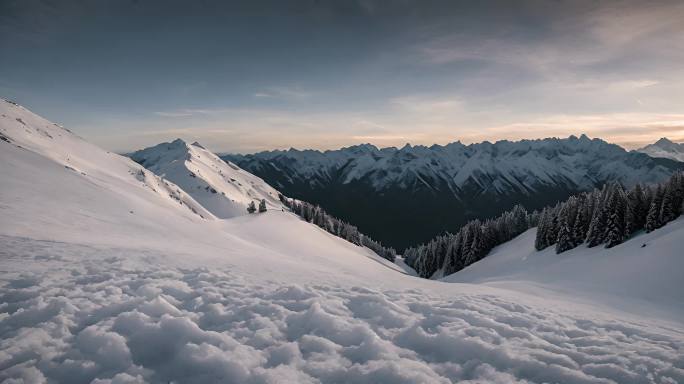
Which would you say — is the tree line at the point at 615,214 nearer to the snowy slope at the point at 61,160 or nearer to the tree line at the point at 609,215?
the tree line at the point at 609,215

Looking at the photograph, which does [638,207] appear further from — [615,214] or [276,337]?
[276,337]

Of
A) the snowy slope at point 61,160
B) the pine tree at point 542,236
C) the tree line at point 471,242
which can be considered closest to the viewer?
the snowy slope at point 61,160

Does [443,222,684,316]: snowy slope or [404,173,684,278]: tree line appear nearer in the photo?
[443,222,684,316]: snowy slope

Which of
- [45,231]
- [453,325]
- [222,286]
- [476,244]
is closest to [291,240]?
[45,231]

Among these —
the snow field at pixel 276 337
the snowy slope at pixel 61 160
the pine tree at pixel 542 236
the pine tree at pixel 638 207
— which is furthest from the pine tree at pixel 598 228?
the snowy slope at pixel 61 160

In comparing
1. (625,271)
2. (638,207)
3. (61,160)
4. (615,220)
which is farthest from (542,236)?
(61,160)

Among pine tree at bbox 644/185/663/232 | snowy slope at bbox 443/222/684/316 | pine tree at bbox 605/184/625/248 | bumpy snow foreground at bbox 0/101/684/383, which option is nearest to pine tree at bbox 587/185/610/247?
pine tree at bbox 605/184/625/248

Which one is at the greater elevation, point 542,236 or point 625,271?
point 542,236

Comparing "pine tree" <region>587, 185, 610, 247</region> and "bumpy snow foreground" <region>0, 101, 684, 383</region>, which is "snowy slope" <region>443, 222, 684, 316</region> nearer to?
"pine tree" <region>587, 185, 610, 247</region>

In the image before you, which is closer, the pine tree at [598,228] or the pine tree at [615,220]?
the pine tree at [615,220]

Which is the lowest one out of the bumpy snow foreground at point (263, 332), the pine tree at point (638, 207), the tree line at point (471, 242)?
the tree line at point (471, 242)

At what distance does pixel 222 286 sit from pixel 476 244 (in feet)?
255

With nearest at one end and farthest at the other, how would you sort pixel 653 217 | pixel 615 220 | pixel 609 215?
pixel 653 217 < pixel 615 220 < pixel 609 215

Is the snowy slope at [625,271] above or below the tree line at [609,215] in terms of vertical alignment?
below
